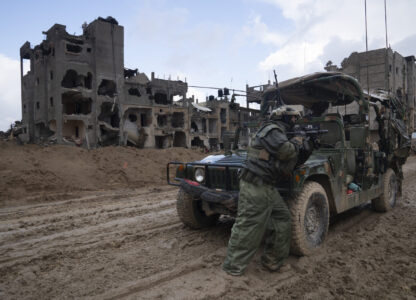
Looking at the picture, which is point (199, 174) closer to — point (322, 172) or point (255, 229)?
point (255, 229)

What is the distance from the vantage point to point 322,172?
450 centimetres

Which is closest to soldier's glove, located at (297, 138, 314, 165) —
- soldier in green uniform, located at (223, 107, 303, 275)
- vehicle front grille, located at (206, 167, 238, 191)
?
soldier in green uniform, located at (223, 107, 303, 275)

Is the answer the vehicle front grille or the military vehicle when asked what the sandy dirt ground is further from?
the vehicle front grille

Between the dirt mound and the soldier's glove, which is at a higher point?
the soldier's glove

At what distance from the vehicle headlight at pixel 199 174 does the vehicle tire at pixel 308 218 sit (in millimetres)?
1371

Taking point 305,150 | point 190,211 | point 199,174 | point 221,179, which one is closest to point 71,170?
point 190,211

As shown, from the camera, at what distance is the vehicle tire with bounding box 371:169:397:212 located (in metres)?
6.55

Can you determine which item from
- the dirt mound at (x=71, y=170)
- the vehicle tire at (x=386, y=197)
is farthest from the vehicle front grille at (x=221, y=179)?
the dirt mound at (x=71, y=170)

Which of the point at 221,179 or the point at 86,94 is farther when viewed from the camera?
the point at 86,94

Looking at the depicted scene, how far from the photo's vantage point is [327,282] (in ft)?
11.2

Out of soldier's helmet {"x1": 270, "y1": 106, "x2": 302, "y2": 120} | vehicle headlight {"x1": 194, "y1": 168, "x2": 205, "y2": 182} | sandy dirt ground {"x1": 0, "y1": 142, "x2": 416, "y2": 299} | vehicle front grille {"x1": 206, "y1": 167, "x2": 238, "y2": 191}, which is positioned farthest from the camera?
vehicle headlight {"x1": 194, "y1": 168, "x2": 205, "y2": 182}

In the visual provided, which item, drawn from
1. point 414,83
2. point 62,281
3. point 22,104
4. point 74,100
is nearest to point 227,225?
point 62,281

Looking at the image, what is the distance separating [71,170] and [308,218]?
11462 mm

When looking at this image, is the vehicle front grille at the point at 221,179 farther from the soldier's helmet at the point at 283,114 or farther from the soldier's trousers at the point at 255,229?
the soldier's helmet at the point at 283,114
